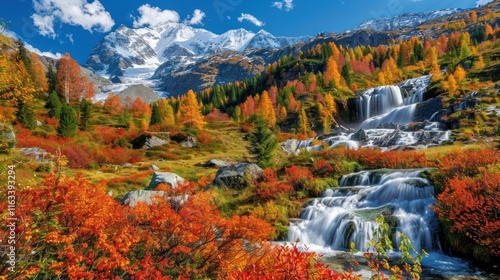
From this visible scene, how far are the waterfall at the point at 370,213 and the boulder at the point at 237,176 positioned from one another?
22.8 feet

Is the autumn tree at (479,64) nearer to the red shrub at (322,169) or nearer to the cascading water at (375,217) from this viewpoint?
the red shrub at (322,169)

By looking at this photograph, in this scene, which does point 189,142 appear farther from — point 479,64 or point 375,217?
point 479,64

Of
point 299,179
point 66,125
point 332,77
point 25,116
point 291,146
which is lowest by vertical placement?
point 299,179

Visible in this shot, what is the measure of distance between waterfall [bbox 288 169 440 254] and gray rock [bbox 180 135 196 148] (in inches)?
1966

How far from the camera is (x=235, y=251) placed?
8820 mm

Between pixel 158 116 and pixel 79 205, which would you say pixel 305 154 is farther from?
pixel 158 116

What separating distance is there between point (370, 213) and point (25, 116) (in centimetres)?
5986

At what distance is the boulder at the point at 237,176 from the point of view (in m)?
25.0

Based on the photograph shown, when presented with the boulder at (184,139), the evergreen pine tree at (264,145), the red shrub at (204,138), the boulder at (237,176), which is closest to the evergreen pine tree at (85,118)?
the boulder at (184,139)

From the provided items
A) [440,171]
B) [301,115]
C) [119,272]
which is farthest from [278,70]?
[119,272]

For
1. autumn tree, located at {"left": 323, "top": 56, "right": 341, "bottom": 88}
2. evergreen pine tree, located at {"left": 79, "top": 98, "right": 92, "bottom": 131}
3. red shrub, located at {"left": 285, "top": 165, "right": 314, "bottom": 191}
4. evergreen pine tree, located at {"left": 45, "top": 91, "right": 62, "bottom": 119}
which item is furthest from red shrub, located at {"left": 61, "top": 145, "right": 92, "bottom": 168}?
autumn tree, located at {"left": 323, "top": 56, "right": 341, "bottom": 88}

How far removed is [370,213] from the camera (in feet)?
55.2

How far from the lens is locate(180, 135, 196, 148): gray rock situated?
6725 centimetres

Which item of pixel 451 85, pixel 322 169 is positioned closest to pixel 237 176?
pixel 322 169
